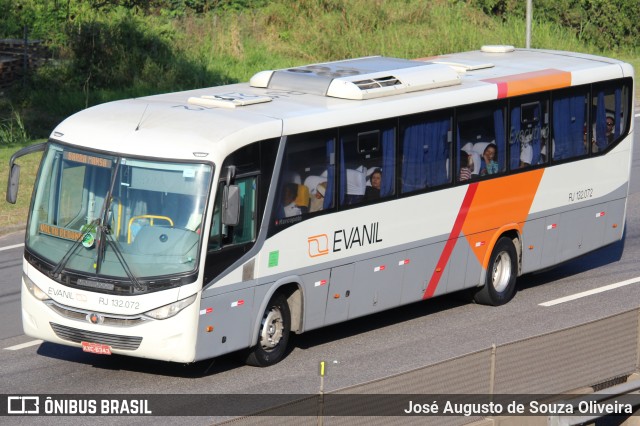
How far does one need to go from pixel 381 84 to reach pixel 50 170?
4209 millimetres

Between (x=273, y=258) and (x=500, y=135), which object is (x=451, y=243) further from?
(x=273, y=258)

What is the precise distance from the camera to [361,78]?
16062mm

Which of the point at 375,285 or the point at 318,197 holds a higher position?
the point at 318,197

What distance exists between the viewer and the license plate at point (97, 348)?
13625 millimetres

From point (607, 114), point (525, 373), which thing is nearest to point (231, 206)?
point (525, 373)

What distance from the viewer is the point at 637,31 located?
42.7 m

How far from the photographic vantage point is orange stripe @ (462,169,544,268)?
1714 cm

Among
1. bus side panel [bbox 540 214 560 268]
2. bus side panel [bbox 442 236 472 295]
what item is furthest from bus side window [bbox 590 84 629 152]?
bus side panel [bbox 442 236 472 295]

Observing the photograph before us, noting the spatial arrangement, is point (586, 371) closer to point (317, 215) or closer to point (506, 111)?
point (317, 215)

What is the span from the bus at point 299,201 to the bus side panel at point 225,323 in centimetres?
2

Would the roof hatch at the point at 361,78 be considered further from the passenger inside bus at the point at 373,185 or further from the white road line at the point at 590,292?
the white road line at the point at 590,292

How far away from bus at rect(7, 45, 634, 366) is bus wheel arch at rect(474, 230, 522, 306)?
0.03 m

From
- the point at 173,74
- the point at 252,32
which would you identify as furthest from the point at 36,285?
the point at 252,32

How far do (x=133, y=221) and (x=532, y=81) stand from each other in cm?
674
